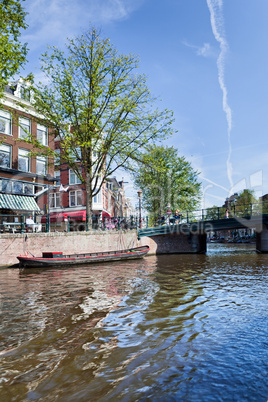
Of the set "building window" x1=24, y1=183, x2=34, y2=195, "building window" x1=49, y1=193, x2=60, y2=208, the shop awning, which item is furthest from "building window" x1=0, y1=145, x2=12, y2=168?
"building window" x1=49, y1=193, x2=60, y2=208

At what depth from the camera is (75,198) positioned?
30969 millimetres

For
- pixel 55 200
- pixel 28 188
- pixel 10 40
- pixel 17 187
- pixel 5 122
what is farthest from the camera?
pixel 55 200

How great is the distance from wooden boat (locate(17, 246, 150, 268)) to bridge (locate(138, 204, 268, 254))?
16.5 ft

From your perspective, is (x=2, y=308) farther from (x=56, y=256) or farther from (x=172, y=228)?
(x=172, y=228)

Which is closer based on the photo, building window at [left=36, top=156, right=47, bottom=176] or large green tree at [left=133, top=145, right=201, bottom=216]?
building window at [left=36, top=156, right=47, bottom=176]

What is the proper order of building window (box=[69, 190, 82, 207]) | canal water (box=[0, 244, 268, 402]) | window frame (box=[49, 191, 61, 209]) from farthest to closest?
window frame (box=[49, 191, 61, 209]) < building window (box=[69, 190, 82, 207]) < canal water (box=[0, 244, 268, 402])

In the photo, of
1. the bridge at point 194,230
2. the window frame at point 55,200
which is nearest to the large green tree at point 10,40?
the bridge at point 194,230

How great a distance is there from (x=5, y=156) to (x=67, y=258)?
9.79 meters

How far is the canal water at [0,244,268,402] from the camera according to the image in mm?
3047

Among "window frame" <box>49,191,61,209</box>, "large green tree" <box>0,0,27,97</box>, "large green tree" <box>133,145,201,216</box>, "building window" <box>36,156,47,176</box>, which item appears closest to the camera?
"large green tree" <box>0,0,27,97</box>

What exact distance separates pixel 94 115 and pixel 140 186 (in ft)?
62.9

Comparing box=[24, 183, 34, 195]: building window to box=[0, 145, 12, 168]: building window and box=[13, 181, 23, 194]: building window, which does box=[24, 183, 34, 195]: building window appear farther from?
box=[0, 145, 12, 168]: building window

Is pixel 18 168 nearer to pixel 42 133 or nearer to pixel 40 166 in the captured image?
pixel 40 166

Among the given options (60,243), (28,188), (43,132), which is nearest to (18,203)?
(28,188)
